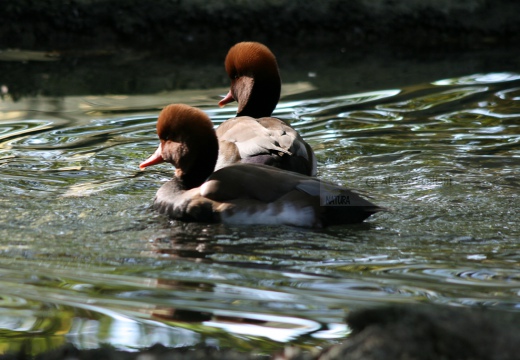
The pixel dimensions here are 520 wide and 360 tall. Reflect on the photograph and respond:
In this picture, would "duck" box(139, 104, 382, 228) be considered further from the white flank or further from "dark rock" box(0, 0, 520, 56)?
"dark rock" box(0, 0, 520, 56)

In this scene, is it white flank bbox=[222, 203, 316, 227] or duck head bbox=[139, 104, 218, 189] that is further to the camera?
duck head bbox=[139, 104, 218, 189]

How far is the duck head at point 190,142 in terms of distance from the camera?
5.22 meters

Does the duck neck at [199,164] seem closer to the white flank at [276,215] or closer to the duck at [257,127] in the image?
the duck at [257,127]

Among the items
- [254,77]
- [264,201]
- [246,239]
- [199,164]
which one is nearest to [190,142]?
[199,164]

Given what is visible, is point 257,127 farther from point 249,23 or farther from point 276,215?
point 249,23

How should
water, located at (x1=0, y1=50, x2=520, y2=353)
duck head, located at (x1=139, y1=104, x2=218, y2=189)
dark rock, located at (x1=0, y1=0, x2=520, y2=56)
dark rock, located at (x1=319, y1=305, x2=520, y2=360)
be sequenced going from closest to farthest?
dark rock, located at (x1=319, y1=305, x2=520, y2=360) → water, located at (x1=0, y1=50, x2=520, y2=353) → duck head, located at (x1=139, y1=104, x2=218, y2=189) → dark rock, located at (x1=0, y1=0, x2=520, y2=56)

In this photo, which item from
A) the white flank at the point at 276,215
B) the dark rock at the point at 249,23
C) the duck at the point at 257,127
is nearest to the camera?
the white flank at the point at 276,215

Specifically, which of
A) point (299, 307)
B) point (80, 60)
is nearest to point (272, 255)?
point (299, 307)

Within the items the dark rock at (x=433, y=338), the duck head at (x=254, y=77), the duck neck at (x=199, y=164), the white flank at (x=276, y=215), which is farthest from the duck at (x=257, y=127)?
the dark rock at (x=433, y=338)

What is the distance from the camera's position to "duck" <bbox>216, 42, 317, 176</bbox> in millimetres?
5535

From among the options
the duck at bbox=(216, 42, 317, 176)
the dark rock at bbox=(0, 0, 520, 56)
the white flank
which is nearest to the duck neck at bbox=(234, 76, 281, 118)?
the duck at bbox=(216, 42, 317, 176)

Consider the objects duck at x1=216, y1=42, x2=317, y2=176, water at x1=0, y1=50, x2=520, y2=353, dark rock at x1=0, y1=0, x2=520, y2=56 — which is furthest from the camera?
dark rock at x1=0, y1=0, x2=520, y2=56

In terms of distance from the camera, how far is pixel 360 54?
10.2 m

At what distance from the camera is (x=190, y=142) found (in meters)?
Result: 5.23
